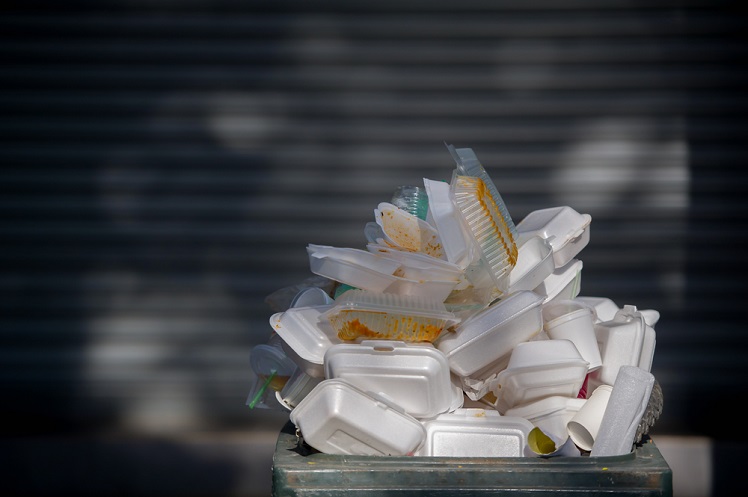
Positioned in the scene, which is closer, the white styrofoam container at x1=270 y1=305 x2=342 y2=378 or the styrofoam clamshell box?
the white styrofoam container at x1=270 y1=305 x2=342 y2=378

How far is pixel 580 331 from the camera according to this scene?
2209 mm

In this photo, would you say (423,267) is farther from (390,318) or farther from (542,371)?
(542,371)

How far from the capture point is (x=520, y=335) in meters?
2.12

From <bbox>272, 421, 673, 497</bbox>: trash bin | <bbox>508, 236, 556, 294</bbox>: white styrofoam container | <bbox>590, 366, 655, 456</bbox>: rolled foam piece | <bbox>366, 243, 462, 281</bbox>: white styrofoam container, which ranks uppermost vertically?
<bbox>366, 243, 462, 281</bbox>: white styrofoam container

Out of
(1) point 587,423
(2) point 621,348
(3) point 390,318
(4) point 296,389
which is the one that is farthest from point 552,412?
(4) point 296,389

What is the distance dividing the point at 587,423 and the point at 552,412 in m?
0.09

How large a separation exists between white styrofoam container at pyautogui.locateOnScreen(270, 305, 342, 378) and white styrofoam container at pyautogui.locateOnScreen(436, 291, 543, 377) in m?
0.31

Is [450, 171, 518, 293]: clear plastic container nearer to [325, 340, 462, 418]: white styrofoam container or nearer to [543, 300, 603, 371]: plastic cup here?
[543, 300, 603, 371]: plastic cup

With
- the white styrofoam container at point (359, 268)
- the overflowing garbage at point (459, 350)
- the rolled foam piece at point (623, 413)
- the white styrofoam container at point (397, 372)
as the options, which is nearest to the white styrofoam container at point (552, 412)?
the overflowing garbage at point (459, 350)

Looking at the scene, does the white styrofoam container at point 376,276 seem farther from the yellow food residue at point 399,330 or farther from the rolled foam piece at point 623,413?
the rolled foam piece at point 623,413

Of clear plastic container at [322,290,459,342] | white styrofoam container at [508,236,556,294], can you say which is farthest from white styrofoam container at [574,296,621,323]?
clear plastic container at [322,290,459,342]

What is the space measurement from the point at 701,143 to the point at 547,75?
3.04 ft

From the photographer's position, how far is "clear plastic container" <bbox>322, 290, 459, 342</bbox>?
6.89 feet

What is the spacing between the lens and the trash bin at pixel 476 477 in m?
1.77
